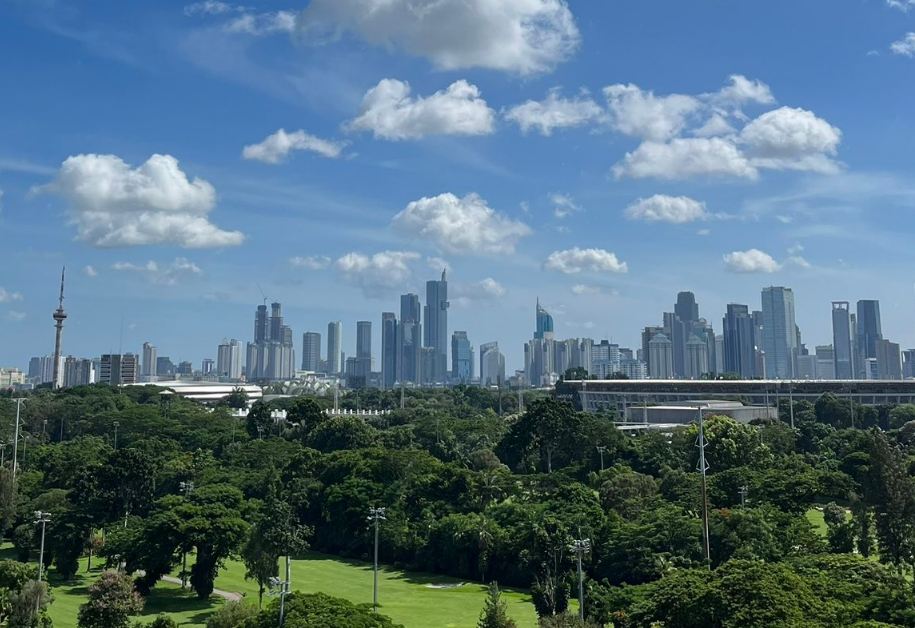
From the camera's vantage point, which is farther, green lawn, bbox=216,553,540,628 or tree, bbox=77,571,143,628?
green lawn, bbox=216,553,540,628

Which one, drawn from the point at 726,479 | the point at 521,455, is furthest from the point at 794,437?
the point at 726,479

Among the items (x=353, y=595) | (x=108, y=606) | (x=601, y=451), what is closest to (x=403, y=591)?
(x=353, y=595)

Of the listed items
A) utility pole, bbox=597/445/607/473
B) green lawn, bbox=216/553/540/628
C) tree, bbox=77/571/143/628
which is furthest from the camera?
utility pole, bbox=597/445/607/473

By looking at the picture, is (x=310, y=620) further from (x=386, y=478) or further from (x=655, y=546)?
(x=386, y=478)

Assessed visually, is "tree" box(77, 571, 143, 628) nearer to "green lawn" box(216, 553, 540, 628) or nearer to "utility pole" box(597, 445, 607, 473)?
"green lawn" box(216, 553, 540, 628)

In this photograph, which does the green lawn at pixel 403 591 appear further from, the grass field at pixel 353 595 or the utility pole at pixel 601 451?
the utility pole at pixel 601 451

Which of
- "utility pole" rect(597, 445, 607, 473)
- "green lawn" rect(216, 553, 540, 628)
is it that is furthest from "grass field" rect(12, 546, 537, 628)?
"utility pole" rect(597, 445, 607, 473)

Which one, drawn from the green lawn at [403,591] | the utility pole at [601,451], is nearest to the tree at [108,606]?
the green lawn at [403,591]
